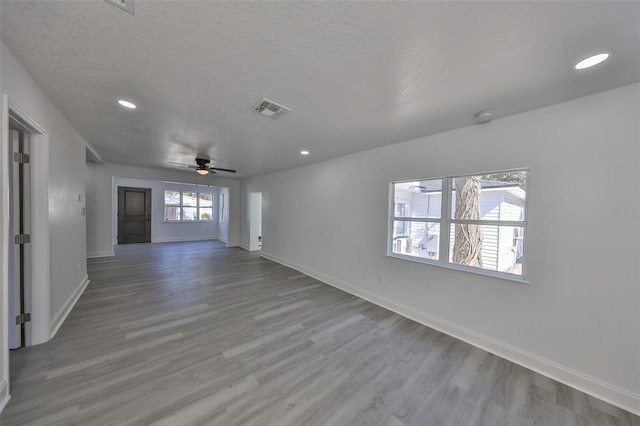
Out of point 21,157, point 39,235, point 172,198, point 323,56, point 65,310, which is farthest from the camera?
point 172,198

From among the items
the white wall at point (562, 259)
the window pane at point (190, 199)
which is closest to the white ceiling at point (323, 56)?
the white wall at point (562, 259)

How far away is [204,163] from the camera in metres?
4.39

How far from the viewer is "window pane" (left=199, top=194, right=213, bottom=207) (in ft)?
31.8

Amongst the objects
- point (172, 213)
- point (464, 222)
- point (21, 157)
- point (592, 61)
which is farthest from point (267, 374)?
point (172, 213)

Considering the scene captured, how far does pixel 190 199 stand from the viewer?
9.44 meters

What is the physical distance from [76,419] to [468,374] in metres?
2.95

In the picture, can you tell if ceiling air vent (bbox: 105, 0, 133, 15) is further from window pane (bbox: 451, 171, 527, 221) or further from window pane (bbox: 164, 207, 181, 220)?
window pane (bbox: 164, 207, 181, 220)

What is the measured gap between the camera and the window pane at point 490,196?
7.55ft

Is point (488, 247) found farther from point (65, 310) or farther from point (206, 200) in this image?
point (206, 200)

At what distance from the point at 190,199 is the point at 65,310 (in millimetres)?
7282

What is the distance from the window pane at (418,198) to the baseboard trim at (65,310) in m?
4.30

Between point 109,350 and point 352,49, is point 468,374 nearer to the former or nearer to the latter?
point 352,49

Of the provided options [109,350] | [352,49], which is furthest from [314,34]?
[109,350]

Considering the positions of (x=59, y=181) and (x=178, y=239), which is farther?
(x=178, y=239)
